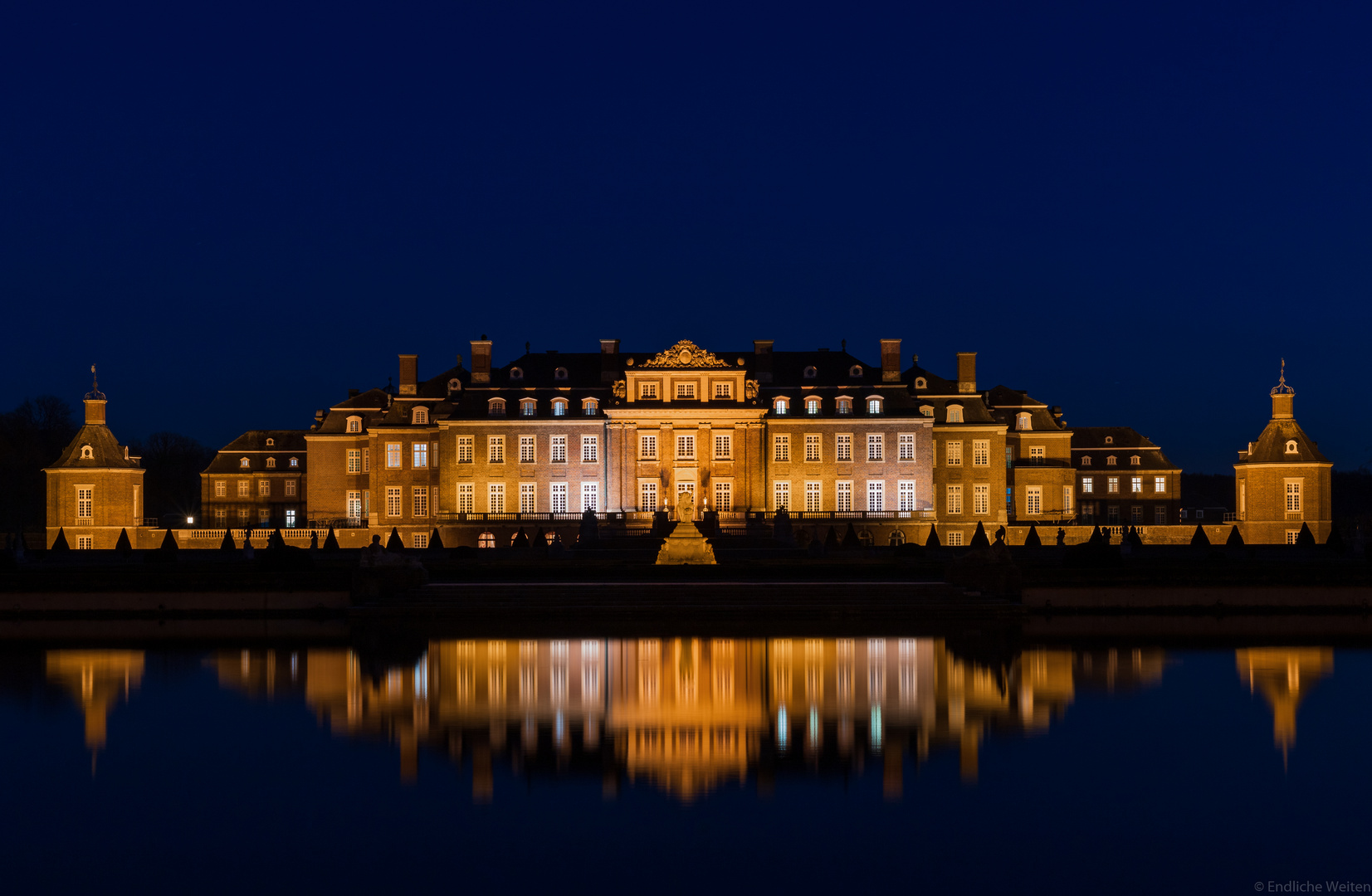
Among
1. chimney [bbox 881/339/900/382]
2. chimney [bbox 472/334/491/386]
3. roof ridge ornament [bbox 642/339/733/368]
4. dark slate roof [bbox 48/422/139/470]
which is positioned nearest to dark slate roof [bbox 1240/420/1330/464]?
chimney [bbox 881/339/900/382]

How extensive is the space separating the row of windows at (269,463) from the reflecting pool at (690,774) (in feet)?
142

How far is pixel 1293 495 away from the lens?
5250 cm

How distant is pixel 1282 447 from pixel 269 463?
44.6 meters

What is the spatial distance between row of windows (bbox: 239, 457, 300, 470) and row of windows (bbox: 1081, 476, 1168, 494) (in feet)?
121

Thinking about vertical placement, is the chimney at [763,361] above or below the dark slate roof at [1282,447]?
above

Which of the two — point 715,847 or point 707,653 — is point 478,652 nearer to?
point 707,653

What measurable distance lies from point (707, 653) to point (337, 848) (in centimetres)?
995

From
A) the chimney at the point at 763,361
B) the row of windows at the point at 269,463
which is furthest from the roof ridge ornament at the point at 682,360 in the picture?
the row of windows at the point at 269,463

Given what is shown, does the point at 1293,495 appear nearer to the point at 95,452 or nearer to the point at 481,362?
the point at 481,362

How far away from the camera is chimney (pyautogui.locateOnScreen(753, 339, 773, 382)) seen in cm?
5438

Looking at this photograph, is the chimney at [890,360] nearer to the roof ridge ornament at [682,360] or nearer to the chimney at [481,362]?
the roof ridge ornament at [682,360]

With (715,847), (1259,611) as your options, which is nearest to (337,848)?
(715,847)

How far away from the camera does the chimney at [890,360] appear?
177 feet

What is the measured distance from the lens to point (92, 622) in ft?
80.1
